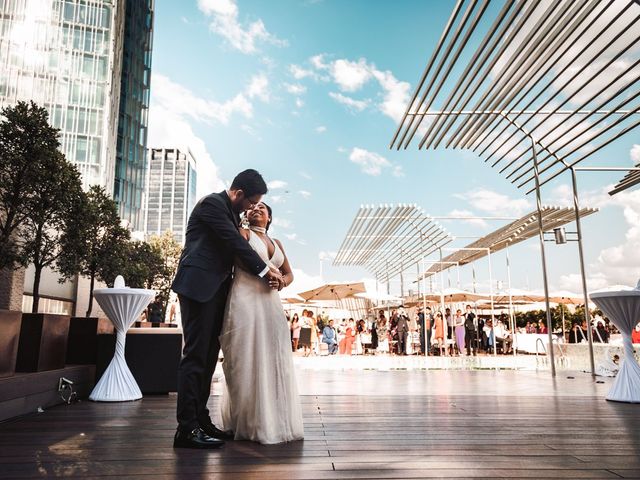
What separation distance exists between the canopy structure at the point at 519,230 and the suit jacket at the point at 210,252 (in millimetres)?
9165

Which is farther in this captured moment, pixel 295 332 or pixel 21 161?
pixel 295 332

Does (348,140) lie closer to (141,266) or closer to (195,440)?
(141,266)

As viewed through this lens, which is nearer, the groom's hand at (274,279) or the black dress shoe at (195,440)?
the black dress shoe at (195,440)

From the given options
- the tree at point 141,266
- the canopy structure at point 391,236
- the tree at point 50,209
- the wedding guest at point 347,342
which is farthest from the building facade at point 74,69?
the tree at point 50,209

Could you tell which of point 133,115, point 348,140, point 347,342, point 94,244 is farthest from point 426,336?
point 133,115

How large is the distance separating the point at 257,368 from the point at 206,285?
0.58 meters

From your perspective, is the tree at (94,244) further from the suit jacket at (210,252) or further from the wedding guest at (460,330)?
the wedding guest at (460,330)

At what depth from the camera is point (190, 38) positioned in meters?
27.4

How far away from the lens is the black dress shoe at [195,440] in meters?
2.77

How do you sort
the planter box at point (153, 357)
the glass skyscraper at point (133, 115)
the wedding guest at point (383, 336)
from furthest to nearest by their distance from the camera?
the glass skyscraper at point (133, 115)
the wedding guest at point (383, 336)
the planter box at point (153, 357)

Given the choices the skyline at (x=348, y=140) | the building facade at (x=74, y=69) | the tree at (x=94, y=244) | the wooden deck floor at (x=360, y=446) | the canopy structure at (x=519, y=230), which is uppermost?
the building facade at (x=74, y=69)

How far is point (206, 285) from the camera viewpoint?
294 centimetres

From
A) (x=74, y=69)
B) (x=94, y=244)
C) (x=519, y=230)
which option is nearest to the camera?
(x=94, y=244)

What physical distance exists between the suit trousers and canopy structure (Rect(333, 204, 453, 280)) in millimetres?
10396
